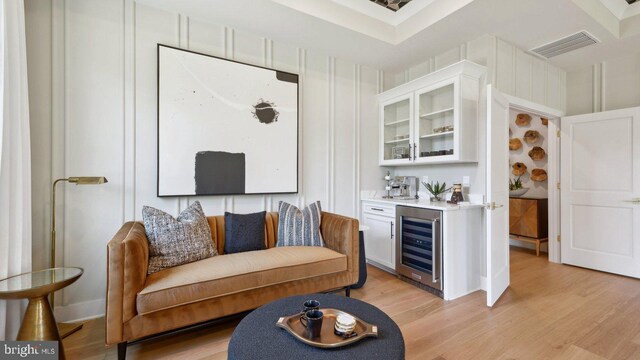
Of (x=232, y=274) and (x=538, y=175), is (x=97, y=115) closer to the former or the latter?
(x=232, y=274)

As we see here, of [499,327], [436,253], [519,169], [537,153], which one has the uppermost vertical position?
[537,153]

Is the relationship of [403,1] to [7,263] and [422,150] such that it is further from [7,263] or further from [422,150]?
[7,263]

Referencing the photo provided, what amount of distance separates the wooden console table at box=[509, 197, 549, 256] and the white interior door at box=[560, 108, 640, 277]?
455 millimetres

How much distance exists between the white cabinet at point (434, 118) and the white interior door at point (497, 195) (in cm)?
26

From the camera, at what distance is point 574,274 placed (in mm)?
3324

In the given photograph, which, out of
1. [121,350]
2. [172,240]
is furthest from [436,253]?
[121,350]

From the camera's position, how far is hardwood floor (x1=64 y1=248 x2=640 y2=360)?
6.01ft

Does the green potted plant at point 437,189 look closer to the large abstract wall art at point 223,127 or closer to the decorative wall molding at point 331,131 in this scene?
the decorative wall molding at point 331,131

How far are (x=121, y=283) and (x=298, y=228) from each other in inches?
57.4

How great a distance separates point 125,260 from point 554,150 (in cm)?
492

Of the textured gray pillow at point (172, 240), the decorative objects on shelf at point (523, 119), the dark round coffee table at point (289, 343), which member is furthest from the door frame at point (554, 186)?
the textured gray pillow at point (172, 240)

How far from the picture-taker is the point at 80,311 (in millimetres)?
2232

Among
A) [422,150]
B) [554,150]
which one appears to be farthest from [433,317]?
[554,150]

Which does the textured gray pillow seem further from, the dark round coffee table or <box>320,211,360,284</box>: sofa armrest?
<box>320,211,360,284</box>: sofa armrest
